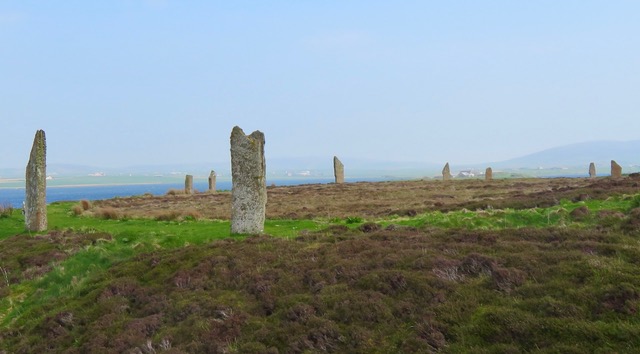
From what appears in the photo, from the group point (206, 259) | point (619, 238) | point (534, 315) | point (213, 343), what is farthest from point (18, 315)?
point (619, 238)

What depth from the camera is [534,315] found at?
8961 mm

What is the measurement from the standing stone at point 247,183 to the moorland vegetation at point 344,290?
906mm

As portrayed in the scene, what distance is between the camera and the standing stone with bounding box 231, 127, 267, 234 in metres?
20.3

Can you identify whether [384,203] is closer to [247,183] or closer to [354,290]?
[247,183]

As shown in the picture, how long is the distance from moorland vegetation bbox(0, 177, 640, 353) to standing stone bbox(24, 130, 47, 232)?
4.43 metres

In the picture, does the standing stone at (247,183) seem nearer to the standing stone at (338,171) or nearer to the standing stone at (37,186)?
the standing stone at (37,186)

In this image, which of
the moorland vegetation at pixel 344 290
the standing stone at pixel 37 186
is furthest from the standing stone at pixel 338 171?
the moorland vegetation at pixel 344 290

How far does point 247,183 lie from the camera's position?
20.5 m

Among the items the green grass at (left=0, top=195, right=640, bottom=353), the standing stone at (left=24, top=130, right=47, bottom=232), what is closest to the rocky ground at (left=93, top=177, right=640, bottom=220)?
the standing stone at (left=24, top=130, right=47, bottom=232)

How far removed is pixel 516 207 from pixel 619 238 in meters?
12.0

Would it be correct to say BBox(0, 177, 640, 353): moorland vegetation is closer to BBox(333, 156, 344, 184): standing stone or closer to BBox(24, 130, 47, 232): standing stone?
BBox(24, 130, 47, 232): standing stone

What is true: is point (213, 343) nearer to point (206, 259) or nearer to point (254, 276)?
point (254, 276)

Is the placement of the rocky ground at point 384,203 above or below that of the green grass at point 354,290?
above

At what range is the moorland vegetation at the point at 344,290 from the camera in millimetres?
8977
